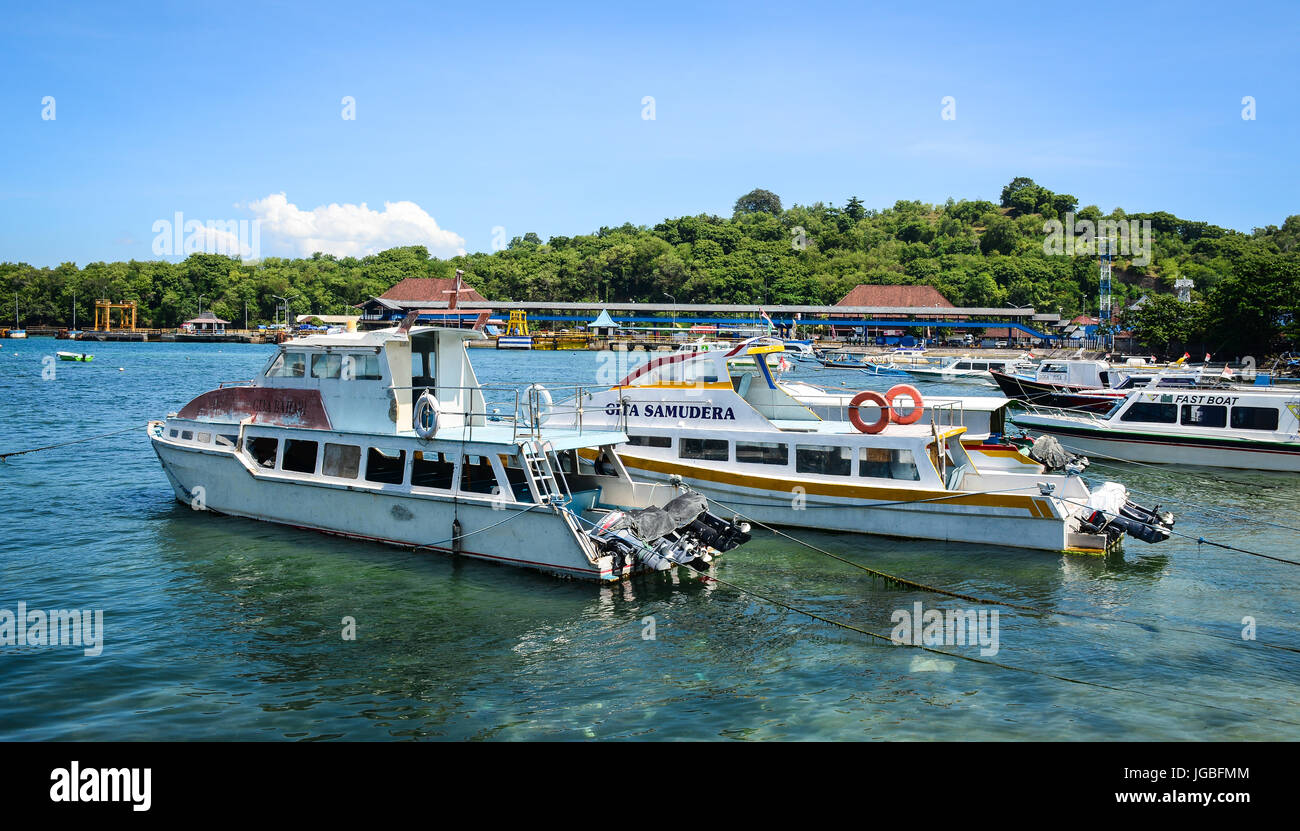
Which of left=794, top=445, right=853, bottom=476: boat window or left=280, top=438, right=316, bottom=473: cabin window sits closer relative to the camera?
left=280, top=438, right=316, bottom=473: cabin window

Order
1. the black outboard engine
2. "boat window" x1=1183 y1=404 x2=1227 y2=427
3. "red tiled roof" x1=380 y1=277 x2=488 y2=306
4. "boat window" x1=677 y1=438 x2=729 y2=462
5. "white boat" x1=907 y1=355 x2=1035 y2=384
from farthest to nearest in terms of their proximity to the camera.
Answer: "red tiled roof" x1=380 y1=277 x2=488 y2=306 → "white boat" x1=907 y1=355 x2=1035 y2=384 → "boat window" x1=1183 y1=404 x2=1227 y2=427 → "boat window" x1=677 y1=438 x2=729 y2=462 → the black outboard engine

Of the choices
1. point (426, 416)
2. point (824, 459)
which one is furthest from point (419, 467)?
point (824, 459)

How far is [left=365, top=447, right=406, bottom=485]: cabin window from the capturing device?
19.1 m

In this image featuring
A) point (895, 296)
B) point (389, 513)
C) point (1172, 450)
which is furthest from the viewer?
point (895, 296)

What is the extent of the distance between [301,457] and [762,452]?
1098 cm

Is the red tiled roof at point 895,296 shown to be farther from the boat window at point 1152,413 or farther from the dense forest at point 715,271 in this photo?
the boat window at point 1152,413

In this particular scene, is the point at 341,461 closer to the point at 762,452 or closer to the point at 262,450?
the point at 262,450

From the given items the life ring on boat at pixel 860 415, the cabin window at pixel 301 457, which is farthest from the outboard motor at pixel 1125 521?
the cabin window at pixel 301 457

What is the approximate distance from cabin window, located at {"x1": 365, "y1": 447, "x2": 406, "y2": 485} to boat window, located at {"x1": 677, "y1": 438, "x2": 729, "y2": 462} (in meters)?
6.97

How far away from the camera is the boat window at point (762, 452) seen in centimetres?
2177

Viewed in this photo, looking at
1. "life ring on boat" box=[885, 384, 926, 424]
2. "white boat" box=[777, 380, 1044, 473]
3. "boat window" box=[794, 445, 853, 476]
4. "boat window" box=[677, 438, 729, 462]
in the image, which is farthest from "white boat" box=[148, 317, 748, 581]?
"white boat" box=[777, 380, 1044, 473]

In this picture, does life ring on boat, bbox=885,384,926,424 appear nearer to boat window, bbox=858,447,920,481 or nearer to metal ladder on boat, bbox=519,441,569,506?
boat window, bbox=858,447,920,481

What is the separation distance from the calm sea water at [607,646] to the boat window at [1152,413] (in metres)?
12.0

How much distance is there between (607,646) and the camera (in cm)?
1366
